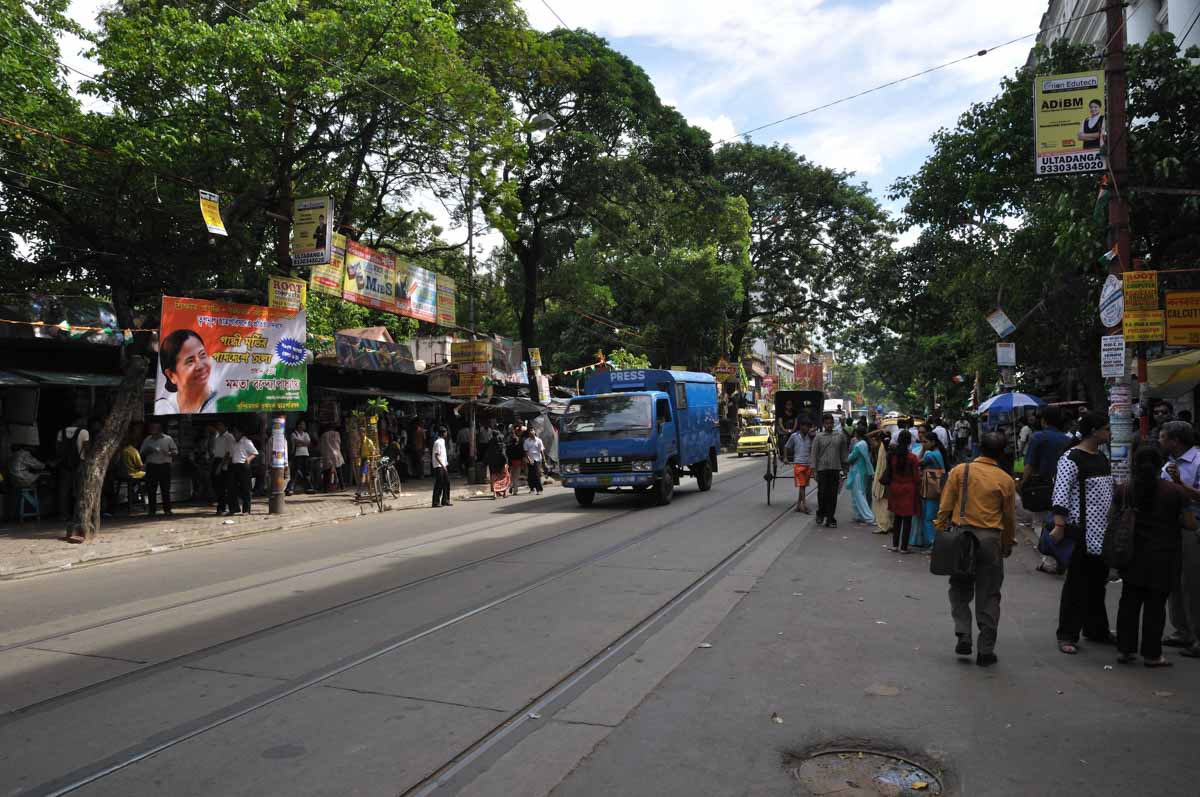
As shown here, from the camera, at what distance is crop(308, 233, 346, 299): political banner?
17.5 metres

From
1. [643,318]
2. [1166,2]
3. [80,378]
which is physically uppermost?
[1166,2]

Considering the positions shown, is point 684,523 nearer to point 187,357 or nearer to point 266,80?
point 187,357

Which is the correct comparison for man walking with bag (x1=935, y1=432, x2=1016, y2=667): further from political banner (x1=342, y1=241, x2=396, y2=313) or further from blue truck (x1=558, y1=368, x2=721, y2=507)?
political banner (x1=342, y1=241, x2=396, y2=313)

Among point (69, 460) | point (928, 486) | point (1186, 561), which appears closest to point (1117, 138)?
point (928, 486)

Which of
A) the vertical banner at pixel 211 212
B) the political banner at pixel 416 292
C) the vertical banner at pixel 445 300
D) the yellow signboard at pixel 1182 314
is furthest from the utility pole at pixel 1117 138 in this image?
the vertical banner at pixel 445 300

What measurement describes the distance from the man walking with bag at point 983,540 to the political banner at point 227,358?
13.0m

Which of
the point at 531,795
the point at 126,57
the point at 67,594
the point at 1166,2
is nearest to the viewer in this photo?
the point at 531,795

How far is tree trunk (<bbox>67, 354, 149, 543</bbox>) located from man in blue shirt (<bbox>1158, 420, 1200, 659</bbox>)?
1431cm

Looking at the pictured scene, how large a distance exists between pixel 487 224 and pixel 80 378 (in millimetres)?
11370

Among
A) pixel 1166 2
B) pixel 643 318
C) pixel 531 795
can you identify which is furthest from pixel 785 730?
pixel 643 318

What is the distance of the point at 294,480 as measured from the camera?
2189 cm

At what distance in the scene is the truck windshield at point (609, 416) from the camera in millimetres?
17078

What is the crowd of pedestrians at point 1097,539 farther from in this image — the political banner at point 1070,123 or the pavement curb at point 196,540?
the pavement curb at point 196,540

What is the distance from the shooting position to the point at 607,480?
16.8m
